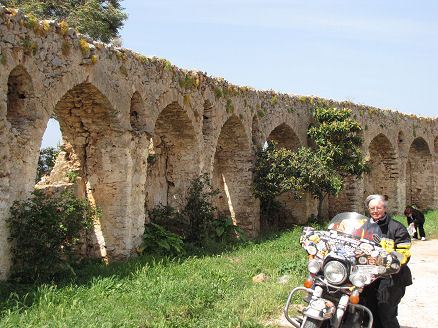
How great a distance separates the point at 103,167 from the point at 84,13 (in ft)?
38.8

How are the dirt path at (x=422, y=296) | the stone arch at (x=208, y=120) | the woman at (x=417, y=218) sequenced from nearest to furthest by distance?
the dirt path at (x=422, y=296), the stone arch at (x=208, y=120), the woman at (x=417, y=218)

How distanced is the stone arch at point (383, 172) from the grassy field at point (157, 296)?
13.3 metres

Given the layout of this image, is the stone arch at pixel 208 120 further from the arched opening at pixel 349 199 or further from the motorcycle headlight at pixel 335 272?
the motorcycle headlight at pixel 335 272

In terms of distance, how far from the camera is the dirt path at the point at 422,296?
A: 21.3ft

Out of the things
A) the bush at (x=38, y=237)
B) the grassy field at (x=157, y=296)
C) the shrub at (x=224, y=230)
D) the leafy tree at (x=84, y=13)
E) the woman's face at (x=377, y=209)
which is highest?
the leafy tree at (x=84, y=13)

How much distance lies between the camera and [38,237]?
728 centimetres

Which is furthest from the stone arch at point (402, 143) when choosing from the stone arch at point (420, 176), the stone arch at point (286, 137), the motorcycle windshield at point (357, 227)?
the motorcycle windshield at point (357, 227)

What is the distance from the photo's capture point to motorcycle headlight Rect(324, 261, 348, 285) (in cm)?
453

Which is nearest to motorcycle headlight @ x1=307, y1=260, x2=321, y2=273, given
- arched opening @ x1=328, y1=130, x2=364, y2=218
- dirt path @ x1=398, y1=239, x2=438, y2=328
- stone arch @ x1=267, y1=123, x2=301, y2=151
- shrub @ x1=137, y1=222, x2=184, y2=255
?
dirt path @ x1=398, y1=239, x2=438, y2=328

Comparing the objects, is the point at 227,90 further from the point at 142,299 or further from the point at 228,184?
the point at 142,299

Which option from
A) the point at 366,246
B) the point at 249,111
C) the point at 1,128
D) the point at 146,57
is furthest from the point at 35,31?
the point at 249,111

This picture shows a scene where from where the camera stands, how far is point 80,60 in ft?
28.0

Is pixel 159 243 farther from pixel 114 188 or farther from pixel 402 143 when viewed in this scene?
pixel 402 143

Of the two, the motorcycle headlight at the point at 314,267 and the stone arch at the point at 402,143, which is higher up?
the stone arch at the point at 402,143
